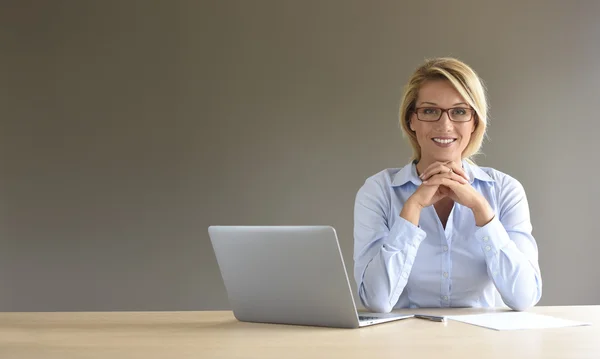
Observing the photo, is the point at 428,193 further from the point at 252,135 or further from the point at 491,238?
the point at 252,135

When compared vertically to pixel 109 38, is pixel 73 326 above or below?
below

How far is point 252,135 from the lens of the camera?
4246 millimetres

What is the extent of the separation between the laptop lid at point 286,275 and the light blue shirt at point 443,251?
18.3 inches

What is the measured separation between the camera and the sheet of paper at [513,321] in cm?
177

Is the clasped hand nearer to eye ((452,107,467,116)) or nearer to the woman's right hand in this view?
the woman's right hand

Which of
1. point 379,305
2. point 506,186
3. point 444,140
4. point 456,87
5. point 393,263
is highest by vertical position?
point 456,87

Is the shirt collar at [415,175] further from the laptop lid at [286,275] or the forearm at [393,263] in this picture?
the laptop lid at [286,275]

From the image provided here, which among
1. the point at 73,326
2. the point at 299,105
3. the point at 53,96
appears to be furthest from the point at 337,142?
the point at 73,326

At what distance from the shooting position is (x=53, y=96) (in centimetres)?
428

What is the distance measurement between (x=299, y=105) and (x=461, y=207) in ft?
6.34

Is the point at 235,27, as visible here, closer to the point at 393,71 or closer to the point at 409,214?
the point at 393,71

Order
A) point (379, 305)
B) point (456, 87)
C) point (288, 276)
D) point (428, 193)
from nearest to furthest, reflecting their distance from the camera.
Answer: point (288, 276) → point (379, 305) → point (428, 193) → point (456, 87)

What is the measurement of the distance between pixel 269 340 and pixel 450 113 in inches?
44.7

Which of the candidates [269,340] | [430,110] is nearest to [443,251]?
[430,110]
